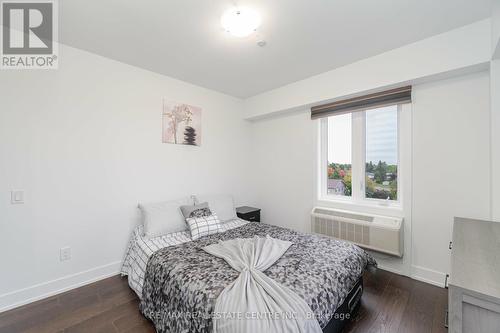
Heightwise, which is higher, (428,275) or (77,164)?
(77,164)

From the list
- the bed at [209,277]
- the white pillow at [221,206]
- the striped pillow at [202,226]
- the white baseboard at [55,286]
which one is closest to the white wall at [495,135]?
the bed at [209,277]

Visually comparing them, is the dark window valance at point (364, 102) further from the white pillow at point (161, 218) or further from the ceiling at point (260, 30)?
the white pillow at point (161, 218)

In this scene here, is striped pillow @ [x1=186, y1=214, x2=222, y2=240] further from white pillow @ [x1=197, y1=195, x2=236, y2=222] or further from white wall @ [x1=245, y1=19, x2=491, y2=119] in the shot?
white wall @ [x1=245, y1=19, x2=491, y2=119]

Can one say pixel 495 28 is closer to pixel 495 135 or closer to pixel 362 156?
pixel 495 135

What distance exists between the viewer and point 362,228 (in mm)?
2646

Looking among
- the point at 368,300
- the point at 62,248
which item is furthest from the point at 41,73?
the point at 368,300

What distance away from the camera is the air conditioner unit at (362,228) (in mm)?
2426

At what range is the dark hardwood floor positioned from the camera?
1710 mm

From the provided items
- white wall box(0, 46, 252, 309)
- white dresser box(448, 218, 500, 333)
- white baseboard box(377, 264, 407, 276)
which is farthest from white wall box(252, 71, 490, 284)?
white wall box(0, 46, 252, 309)

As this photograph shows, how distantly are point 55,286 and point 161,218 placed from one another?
1.19 metres

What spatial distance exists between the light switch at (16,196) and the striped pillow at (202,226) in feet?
5.22

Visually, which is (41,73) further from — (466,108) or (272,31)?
(466,108)

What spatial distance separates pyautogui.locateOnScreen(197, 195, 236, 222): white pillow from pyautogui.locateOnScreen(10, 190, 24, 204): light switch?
5.99 ft

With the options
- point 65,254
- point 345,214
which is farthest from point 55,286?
point 345,214
